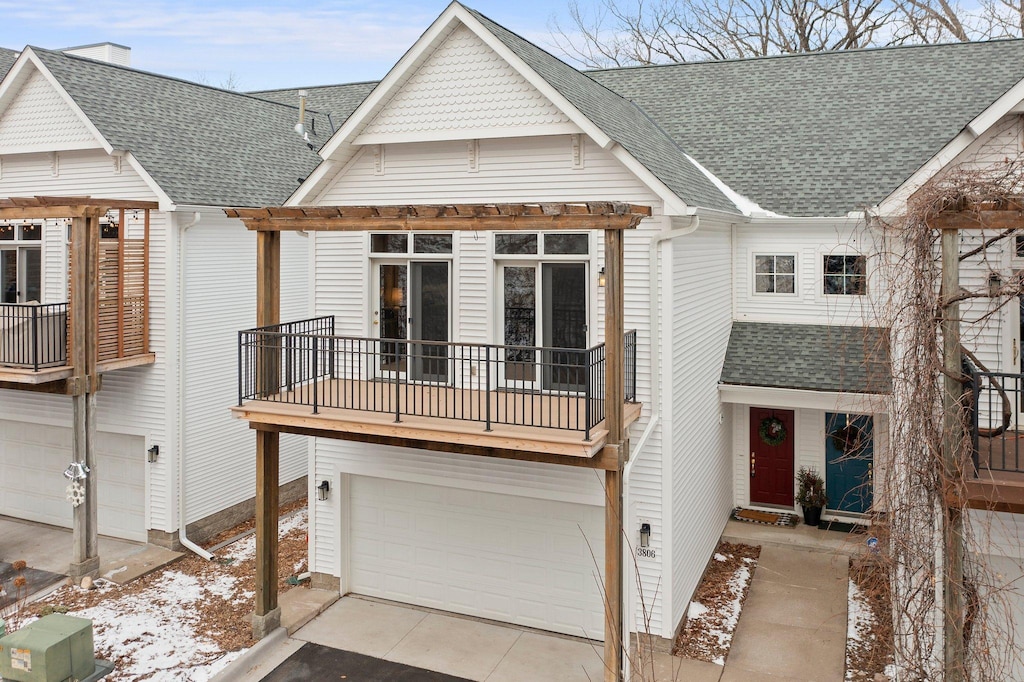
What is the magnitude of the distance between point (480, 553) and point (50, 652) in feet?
17.4

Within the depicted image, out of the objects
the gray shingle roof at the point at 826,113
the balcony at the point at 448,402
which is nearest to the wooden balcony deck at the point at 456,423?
the balcony at the point at 448,402

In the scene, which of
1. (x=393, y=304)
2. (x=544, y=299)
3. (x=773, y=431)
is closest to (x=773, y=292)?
(x=773, y=431)

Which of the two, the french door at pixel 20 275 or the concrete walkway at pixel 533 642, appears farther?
the french door at pixel 20 275

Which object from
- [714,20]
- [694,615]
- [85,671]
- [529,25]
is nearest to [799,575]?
[694,615]

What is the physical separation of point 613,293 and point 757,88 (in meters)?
10.0

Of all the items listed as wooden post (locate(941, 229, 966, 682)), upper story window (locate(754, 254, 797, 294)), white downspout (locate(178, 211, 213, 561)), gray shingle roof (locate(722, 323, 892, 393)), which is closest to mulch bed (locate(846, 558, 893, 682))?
wooden post (locate(941, 229, 966, 682))

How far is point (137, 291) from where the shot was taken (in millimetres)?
13953

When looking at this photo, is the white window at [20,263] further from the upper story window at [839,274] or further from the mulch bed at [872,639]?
the mulch bed at [872,639]

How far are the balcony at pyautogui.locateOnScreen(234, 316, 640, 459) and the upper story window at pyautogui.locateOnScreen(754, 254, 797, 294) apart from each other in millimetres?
5036

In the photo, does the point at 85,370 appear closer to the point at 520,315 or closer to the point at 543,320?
the point at 520,315

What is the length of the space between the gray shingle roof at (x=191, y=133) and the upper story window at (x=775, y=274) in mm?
9014

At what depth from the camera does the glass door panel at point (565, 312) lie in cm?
1105

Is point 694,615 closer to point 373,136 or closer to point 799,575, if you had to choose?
point 799,575

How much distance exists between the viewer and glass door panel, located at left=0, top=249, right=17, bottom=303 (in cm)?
1516
